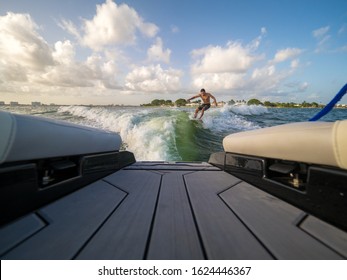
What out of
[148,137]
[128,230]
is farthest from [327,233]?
[148,137]

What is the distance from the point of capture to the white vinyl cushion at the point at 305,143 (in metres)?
0.78

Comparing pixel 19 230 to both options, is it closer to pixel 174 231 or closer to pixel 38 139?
pixel 38 139

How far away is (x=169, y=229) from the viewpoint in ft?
2.63

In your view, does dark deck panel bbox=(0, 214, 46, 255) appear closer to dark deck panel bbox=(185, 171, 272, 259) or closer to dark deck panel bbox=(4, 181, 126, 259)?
dark deck panel bbox=(4, 181, 126, 259)

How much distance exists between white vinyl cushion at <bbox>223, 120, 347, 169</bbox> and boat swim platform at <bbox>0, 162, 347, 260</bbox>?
0.29m

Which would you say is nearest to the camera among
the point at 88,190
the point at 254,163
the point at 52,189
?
the point at 52,189

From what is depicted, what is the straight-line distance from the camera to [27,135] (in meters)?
0.86

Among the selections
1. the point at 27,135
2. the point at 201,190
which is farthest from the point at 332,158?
the point at 27,135

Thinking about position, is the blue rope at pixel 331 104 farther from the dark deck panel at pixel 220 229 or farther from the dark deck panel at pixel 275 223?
the dark deck panel at pixel 220 229

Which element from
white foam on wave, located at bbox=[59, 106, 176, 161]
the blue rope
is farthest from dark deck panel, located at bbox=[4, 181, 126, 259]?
white foam on wave, located at bbox=[59, 106, 176, 161]

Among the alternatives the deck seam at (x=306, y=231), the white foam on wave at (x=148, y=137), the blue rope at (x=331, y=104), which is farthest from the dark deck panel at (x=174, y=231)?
the white foam on wave at (x=148, y=137)

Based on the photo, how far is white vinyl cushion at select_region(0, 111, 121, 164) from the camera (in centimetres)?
78
